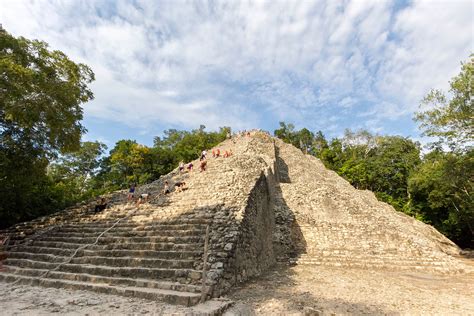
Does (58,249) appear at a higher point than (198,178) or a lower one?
lower

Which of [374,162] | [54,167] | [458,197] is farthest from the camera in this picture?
[374,162]

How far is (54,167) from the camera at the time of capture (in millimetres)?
28609

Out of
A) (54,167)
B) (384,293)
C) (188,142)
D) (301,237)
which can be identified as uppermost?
(188,142)

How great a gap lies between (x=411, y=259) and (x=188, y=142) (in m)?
28.1

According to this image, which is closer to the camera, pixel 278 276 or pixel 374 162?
pixel 278 276

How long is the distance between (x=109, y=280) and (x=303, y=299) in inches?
156

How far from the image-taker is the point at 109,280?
570 centimetres

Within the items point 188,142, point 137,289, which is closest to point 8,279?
point 137,289

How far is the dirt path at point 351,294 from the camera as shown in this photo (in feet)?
16.2

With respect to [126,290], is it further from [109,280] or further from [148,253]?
[148,253]

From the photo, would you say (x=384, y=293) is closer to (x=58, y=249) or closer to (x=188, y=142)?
(x=58, y=249)

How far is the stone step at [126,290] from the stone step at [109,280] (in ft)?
0.39

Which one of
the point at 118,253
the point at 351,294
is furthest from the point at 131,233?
the point at 351,294

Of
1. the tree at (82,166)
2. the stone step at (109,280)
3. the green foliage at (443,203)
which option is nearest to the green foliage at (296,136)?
the green foliage at (443,203)
